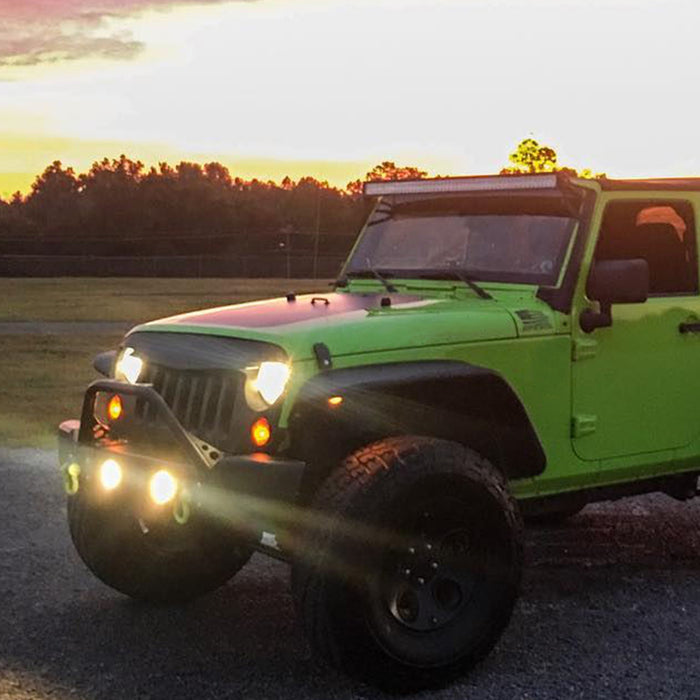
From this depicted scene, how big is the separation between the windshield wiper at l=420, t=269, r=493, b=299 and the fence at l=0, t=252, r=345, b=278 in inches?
2157

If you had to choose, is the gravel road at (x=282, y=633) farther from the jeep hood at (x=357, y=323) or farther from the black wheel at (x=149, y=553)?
the jeep hood at (x=357, y=323)

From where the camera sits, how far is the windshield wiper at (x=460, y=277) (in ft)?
17.5

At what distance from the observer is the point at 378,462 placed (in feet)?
14.5

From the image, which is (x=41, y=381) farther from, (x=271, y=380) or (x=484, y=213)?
(x=271, y=380)

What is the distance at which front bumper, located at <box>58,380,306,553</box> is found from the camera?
14.1ft

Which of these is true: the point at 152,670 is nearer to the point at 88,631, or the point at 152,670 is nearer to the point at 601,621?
the point at 88,631

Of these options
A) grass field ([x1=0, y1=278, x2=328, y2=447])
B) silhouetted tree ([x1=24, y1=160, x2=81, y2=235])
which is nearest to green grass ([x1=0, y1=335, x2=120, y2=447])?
grass field ([x1=0, y1=278, x2=328, y2=447])

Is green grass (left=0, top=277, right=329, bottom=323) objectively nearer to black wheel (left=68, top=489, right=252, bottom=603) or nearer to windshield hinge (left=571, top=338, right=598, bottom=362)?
black wheel (left=68, top=489, right=252, bottom=603)

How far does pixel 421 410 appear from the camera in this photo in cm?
482

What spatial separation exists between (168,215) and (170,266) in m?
28.0

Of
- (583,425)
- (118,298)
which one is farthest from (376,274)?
(118,298)

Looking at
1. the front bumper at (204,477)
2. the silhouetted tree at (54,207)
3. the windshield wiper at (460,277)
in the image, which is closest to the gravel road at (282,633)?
the front bumper at (204,477)

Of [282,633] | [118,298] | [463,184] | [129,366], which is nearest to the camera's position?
[129,366]

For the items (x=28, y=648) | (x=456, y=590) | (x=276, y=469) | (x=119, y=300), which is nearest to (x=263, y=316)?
(x=276, y=469)
